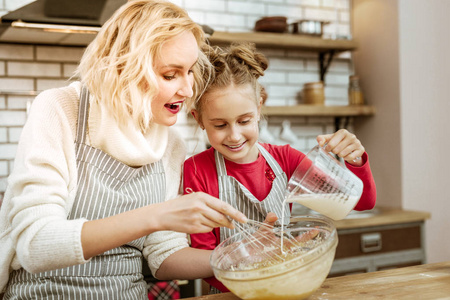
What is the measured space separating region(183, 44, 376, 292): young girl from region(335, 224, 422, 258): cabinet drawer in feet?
3.79

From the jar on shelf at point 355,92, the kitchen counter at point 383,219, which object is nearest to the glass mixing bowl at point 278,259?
the kitchen counter at point 383,219

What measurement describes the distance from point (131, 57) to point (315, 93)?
2.14 m

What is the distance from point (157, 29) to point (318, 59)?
2.36m

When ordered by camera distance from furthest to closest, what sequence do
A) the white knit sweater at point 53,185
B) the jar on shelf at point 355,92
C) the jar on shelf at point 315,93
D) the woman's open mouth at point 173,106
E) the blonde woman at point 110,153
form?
the jar on shelf at point 355,92
the jar on shelf at point 315,93
the woman's open mouth at point 173,106
the blonde woman at point 110,153
the white knit sweater at point 53,185

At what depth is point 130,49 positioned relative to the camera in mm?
1251

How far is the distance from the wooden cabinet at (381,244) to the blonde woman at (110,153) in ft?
4.80

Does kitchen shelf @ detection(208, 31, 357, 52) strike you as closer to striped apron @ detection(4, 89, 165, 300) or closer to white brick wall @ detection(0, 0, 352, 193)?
white brick wall @ detection(0, 0, 352, 193)

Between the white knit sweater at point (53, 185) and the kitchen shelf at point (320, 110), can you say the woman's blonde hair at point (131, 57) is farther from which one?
the kitchen shelf at point (320, 110)

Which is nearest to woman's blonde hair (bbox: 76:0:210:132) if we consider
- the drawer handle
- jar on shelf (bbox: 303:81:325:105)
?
the drawer handle

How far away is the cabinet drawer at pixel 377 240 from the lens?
261 centimetres

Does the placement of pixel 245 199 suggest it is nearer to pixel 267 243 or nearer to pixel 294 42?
pixel 267 243

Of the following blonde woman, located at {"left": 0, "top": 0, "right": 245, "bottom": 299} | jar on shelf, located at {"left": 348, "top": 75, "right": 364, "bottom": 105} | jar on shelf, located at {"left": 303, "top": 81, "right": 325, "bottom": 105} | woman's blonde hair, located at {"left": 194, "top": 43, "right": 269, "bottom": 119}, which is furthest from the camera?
jar on shelf, located at {"left": 348, "top": 75, "right": 364, "bottom": 105}

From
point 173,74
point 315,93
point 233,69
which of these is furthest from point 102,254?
point 315,93

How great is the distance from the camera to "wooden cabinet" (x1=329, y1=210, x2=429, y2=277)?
102 inches
